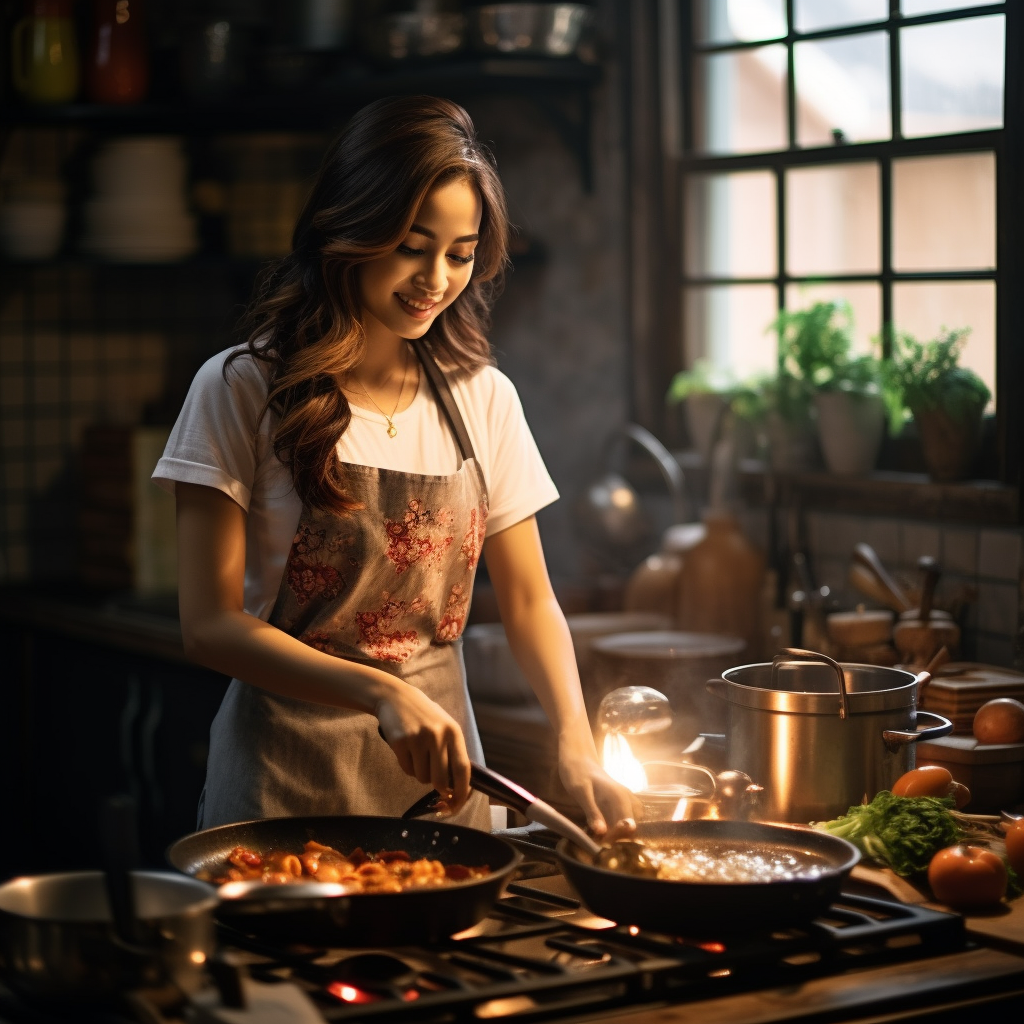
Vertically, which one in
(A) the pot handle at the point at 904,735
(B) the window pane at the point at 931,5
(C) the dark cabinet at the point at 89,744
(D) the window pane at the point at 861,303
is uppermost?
(B) the window pane at the point at 931,5

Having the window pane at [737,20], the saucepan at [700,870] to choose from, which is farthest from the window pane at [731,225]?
the saucepan at [700,870]

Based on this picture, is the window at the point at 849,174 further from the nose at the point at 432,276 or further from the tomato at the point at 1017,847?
the nose at the point at 432,276

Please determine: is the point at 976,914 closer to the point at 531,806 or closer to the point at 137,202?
the point at 531,806

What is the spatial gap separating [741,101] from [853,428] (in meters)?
0.89

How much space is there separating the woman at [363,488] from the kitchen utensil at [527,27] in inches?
66.6

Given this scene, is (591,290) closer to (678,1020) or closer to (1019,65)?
(1019,65)

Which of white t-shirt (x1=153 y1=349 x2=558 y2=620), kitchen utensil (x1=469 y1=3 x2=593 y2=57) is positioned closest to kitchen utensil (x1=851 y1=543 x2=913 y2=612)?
white t-shirt (x1=153 y1=349 x2=558 y2=620)

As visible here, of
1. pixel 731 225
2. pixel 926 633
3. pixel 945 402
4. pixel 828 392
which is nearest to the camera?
pixel 926 633

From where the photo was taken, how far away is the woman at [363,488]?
6.15 ft

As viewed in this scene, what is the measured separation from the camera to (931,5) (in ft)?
10.6

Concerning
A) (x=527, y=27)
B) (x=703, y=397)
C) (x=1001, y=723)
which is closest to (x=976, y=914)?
(x=1001, y=723)

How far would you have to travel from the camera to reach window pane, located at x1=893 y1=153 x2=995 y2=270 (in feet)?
10.4

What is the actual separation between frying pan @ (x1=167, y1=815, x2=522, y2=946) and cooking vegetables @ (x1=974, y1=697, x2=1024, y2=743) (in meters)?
0.93

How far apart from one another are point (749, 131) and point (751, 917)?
8.52ft
